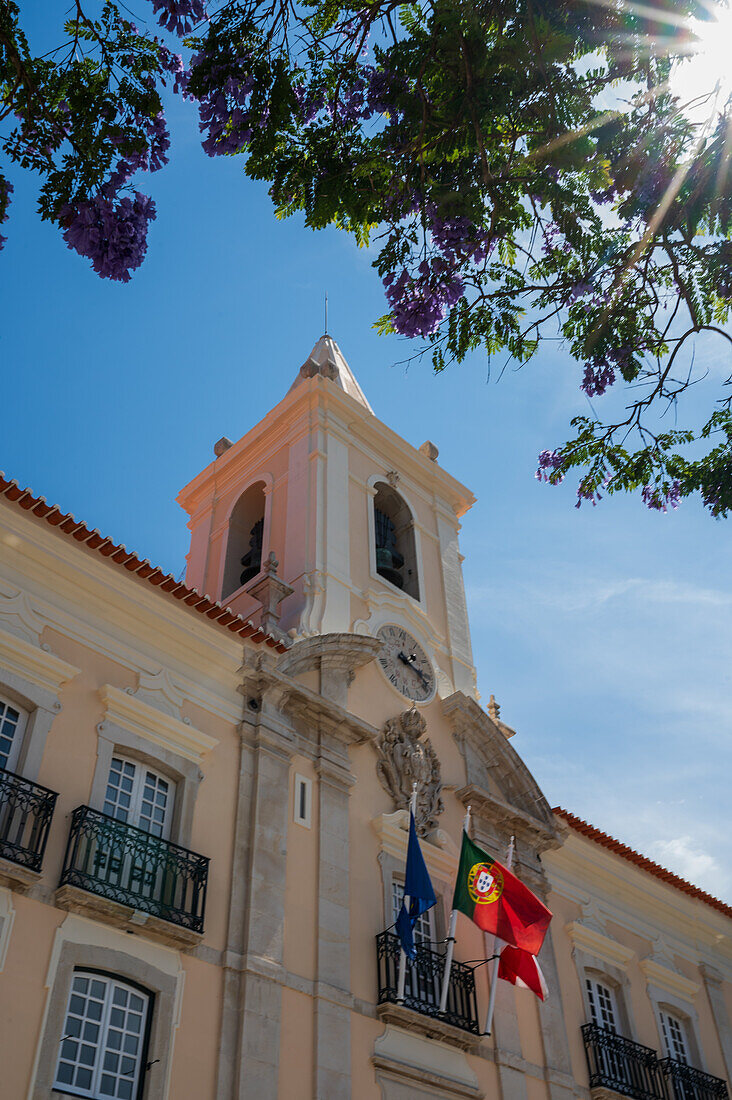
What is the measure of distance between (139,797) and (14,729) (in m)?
1.42

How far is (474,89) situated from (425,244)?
1.13 m

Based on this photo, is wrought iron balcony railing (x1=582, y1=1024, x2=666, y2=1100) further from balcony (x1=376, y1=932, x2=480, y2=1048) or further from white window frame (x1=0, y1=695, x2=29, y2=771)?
white window frame (x1=0, y1=695, x2=29, y2=771)

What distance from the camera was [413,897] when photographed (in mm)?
11133

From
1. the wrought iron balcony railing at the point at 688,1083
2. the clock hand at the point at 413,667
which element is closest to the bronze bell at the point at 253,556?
the clock hand at the point at 413,667

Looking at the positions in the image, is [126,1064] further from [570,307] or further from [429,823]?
[570,307]

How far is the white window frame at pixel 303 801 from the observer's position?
11.6 metres

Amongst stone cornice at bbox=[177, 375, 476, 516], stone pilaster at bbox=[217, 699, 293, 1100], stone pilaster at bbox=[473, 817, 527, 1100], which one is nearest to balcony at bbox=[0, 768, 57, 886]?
stone pilaster at bbox=[217, 699, 293, 1100]

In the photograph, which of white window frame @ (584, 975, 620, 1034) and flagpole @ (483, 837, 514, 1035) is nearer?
flagpole @ (483, 837, 514, 1035)

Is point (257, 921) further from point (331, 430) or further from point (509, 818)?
point (331, 430)

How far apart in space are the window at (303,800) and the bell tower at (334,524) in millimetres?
2339

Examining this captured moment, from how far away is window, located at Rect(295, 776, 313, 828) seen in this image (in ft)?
38.2

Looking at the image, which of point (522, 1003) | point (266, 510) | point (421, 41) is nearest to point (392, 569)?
point (266, 510)

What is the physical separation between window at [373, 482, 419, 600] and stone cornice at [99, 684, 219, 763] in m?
5.64

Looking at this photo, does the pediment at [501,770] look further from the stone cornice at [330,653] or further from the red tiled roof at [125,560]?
the red tiled roof at [125,560]
